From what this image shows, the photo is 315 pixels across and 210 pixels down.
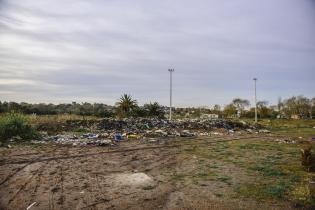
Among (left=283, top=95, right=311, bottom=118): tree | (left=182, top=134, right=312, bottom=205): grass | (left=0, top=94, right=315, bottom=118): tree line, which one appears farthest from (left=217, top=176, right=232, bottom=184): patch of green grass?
(left=283, top=95, right=311, bottom=118): tree

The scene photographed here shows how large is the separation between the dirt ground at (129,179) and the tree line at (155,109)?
2138 centimetres

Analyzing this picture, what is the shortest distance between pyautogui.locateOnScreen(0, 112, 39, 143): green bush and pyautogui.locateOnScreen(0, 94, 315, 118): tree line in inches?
656

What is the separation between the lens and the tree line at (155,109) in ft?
109

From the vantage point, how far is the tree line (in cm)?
3319

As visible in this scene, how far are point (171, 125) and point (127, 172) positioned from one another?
16.2 meters

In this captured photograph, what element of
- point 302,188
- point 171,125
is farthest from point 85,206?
point 171,125

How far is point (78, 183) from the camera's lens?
707cm

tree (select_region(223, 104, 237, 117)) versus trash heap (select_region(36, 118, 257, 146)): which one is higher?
tree (select_region(223, 104, 237, 117))

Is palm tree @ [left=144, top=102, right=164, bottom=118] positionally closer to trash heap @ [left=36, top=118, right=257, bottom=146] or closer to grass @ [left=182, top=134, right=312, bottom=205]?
trash heap @ [left=36, top=118, right=257, bottom=146]

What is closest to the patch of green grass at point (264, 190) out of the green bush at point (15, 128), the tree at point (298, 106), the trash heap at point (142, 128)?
the trash heap at point (142, 128)

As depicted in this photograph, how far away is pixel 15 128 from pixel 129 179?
29.6 feet

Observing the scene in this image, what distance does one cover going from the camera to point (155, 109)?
33.5 metres

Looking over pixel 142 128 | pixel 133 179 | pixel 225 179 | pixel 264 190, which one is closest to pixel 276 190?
pixel 264 190

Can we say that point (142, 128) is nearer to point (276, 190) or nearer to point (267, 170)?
point (267, 170)
